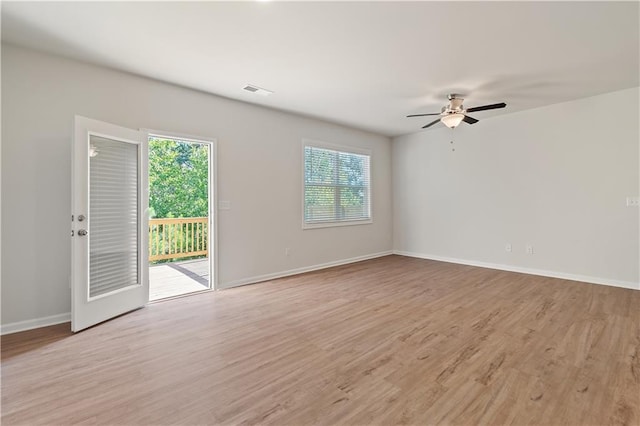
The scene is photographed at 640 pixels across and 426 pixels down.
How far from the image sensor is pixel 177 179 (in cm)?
784

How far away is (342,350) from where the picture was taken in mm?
2324

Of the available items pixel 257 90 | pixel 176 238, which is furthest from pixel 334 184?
pixel 176 238

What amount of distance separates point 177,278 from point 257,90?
10.6ft

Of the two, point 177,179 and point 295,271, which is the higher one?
point 177,179

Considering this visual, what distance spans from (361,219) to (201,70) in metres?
3.99

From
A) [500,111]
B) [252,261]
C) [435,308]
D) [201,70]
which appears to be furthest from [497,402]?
[500,111]

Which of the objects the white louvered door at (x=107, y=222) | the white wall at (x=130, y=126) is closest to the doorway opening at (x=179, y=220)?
the white wall at (x=130, y=126)

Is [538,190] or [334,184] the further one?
[334,184]

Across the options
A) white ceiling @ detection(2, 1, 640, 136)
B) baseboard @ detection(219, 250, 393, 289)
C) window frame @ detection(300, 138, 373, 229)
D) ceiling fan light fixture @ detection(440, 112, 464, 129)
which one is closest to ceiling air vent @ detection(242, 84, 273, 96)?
white ceiling @ detection(2, 1, 640, 136)

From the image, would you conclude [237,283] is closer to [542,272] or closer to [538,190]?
[542,272]

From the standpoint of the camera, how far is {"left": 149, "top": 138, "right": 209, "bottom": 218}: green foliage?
7637mm

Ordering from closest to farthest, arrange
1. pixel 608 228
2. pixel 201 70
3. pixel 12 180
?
pixel 12 180
pixel 201 70
pixel 608 228

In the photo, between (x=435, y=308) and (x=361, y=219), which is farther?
(x=361, y=219)

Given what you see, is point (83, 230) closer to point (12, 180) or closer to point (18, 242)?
point (18, 242)
